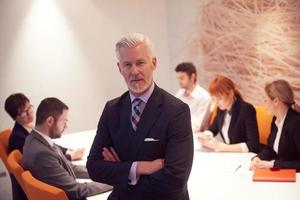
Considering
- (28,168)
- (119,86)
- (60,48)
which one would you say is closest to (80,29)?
(60,48)

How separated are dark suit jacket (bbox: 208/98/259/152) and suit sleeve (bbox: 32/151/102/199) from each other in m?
1.40

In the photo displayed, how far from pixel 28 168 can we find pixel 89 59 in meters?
2.63

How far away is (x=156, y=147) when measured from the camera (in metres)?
1.58

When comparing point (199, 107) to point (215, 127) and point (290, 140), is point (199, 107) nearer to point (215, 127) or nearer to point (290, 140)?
point (215, 127)

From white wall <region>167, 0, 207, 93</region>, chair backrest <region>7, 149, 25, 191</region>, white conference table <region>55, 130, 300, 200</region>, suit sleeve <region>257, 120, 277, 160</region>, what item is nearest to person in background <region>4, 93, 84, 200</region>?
white conference table <region>55, 130, 300, 200</region>

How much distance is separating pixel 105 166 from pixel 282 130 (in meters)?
1.44

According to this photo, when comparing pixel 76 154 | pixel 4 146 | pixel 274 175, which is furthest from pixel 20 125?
pixel 274 175

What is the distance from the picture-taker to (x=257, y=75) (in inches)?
165

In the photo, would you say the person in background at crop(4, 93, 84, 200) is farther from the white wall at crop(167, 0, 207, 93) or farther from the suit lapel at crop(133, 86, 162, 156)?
the white wall at crop(167, 0, 207, 93)

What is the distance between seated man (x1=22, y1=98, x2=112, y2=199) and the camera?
2156 millimetres

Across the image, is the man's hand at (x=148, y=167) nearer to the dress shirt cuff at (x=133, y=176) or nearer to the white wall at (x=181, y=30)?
the dress shirt cuff at (x=133, y=176)

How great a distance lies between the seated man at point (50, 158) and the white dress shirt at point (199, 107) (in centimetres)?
176

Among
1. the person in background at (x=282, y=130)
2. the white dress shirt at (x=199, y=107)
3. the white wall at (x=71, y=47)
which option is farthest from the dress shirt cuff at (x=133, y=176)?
the white wall at (x=71, y=47)

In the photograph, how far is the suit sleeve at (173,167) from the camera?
1.56 metres
